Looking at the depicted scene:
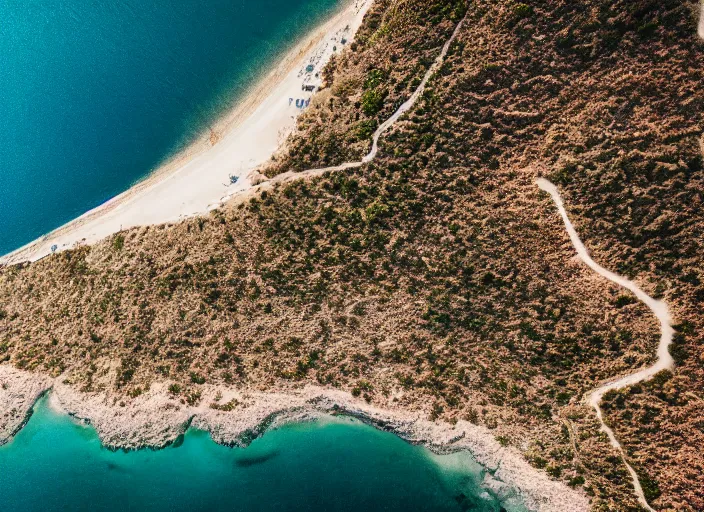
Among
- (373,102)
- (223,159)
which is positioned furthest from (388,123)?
(223,159)

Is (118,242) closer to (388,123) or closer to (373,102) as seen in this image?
(373,102)

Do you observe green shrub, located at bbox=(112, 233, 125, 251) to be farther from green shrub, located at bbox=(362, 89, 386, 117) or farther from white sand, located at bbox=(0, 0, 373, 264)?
green shrub, located at bbox=(362, 89, 386, 117)

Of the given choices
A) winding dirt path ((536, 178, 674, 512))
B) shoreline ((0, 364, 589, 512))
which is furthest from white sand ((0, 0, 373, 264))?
winding dirt path ((536, 178, 674, 512))

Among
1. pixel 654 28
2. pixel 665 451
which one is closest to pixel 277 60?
pixel 654 28

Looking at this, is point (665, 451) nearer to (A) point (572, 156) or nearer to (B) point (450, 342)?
(B) point (450, 342)

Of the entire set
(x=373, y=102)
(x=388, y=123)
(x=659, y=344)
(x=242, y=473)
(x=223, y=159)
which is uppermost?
(x=223, y=159)

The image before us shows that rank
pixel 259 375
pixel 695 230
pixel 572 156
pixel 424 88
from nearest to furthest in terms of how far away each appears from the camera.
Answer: pixel 695 230
pixel 572 156
pixel 424 88
pixel 259 375
